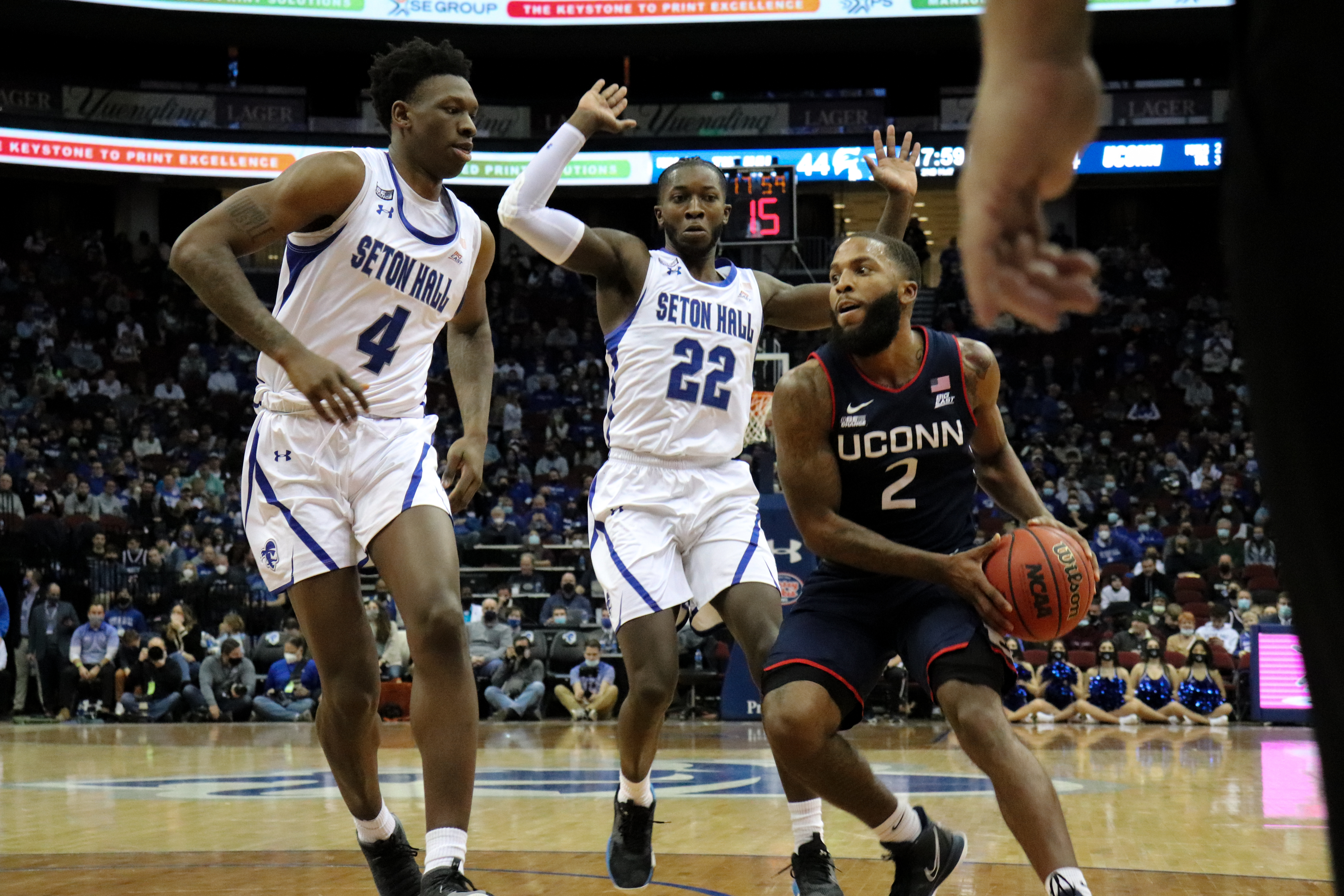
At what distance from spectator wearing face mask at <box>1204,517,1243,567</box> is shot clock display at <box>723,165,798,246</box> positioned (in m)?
6.94

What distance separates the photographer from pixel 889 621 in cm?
461

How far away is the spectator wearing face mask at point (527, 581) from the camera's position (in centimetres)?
1759

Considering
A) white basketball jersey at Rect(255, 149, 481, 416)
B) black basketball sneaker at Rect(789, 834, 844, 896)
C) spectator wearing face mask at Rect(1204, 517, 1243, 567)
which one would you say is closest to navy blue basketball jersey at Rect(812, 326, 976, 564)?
black basketball sneaker at Rect(789, 834, 844, 896)

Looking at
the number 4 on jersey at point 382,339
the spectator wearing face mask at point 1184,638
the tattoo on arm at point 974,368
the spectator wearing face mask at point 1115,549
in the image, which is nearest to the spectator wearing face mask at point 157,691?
the spectator wearing face mask at point 1184,638

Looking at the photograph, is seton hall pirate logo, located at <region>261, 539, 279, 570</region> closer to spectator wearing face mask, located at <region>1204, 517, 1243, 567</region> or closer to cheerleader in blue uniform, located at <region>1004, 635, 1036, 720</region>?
cheerleader in blue uniform, located at <region>1004, 635, 1036, 720</region>

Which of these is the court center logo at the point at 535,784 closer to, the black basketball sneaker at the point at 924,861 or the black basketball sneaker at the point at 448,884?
the black basketball sneaker at the point at 924,861

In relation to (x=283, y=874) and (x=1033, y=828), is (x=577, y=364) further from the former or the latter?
(x=1033, y=828)

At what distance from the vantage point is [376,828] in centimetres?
454

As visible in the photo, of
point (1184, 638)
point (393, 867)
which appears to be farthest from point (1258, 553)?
point (393, 867)

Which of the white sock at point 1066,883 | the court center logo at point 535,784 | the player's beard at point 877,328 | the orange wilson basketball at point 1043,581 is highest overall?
the player's beard at point 877,328

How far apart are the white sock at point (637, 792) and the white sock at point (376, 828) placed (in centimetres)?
109

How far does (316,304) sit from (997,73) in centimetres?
343

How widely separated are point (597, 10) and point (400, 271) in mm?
23446

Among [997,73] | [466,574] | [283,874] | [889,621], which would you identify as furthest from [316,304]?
[466,574]
